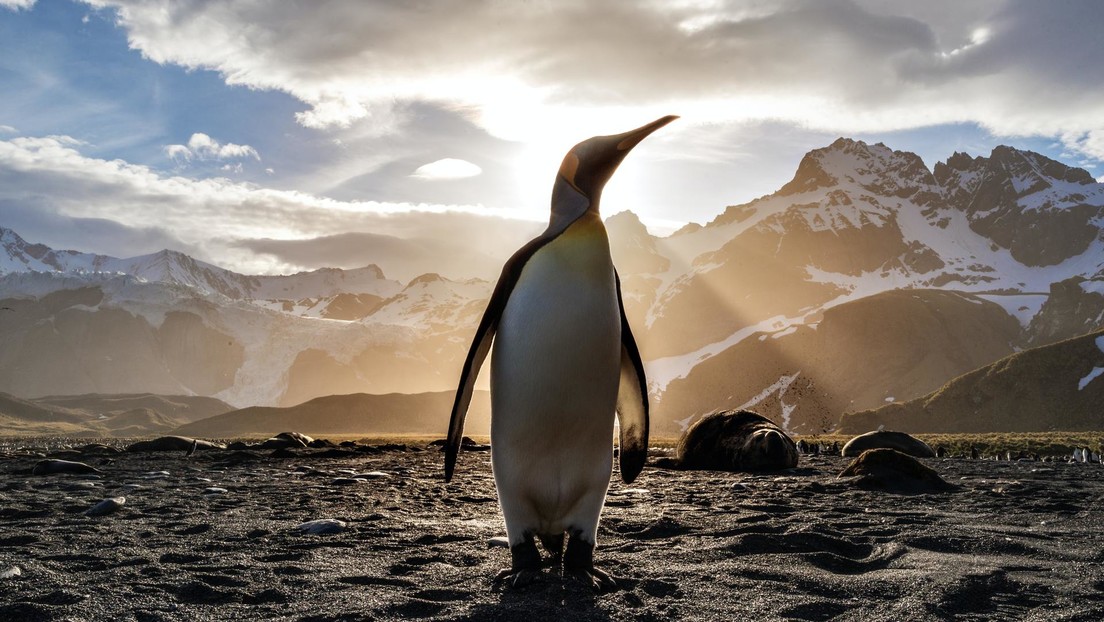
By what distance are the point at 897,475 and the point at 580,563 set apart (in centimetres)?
668

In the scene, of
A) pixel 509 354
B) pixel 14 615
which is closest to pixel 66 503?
pixel 14 615

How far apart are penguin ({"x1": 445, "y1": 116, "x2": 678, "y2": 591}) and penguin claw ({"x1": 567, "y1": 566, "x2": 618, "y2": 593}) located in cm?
1

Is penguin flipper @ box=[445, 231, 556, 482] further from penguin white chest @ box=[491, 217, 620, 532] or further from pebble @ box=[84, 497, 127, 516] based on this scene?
pebble @ box=[84, 497, 127, 516]

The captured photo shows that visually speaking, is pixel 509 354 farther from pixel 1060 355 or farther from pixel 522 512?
pixel 1060 355

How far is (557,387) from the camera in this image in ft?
14.4

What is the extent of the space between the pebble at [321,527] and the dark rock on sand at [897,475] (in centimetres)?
670

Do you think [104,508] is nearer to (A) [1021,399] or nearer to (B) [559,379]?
(B) [559,379]

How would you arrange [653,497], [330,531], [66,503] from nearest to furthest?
[330,531], [66,503], [653,497]

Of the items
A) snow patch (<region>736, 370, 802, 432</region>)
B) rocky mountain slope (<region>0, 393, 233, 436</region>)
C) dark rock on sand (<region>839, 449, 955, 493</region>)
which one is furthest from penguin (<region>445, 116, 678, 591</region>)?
snow patch (<region>736, 370, 802, 432</region>)

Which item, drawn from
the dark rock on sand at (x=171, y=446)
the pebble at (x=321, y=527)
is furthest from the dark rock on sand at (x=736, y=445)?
the dark rock on sand at (x=171, y=446)

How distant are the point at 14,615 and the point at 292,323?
194286 mm

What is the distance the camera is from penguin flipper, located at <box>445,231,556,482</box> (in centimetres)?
472

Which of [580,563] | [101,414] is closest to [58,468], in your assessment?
[580,563]

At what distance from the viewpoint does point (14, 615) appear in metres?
3.36
